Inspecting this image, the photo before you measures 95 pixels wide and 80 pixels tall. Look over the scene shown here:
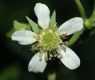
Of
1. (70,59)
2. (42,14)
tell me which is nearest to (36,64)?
(70,59)

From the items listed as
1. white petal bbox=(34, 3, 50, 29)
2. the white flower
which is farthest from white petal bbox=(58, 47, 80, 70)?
white petal bbox=(34, 3, 50, 29)

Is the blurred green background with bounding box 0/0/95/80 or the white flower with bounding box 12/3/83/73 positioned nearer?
the white flower with bounding box 12/3/83/73

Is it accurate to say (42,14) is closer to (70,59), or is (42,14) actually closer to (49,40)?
(49,40)

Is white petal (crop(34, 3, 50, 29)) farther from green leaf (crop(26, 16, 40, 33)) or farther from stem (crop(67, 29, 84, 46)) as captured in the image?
stem (crop(67, 29, 84, 46))

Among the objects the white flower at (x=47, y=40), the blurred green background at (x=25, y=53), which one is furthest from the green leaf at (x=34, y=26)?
the blurred green background at (x=25, y=53)

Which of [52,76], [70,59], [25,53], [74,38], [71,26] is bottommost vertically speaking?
[52,76]

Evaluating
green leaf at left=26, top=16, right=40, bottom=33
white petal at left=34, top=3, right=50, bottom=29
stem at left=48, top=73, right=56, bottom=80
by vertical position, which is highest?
white petal at left=34, top=3, right=50, bottom=29

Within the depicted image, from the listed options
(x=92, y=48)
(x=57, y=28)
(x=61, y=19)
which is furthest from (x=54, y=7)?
(x=57, y=28)

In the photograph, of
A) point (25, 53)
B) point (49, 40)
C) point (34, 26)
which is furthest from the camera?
point (25, 53)
